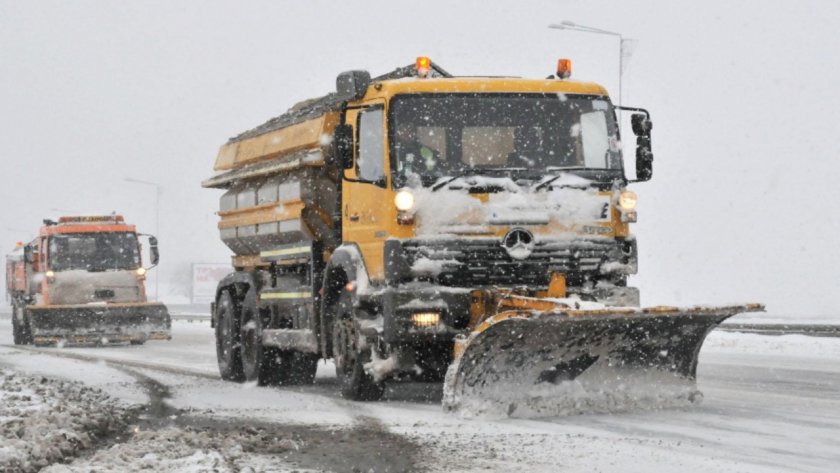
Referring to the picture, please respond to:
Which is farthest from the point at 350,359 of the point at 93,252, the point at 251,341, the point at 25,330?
the point at 25,330

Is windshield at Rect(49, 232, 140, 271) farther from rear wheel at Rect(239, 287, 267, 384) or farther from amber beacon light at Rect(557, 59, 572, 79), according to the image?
amber beacon light at Rect(557, 59, 572, 79)

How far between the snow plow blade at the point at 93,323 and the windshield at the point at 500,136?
17.7 metres

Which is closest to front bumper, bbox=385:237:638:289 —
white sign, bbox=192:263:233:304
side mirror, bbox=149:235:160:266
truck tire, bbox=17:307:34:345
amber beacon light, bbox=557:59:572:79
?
amber beacon light, bbox=557:59:572:79

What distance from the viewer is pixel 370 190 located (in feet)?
38.5

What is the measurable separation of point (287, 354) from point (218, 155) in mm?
3110

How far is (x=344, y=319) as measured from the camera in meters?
12.3

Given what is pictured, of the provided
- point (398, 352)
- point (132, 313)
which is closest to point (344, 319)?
point (398, 352)

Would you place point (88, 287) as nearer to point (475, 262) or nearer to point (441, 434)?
point (475, 262)

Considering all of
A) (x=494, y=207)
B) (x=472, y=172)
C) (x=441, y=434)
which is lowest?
(x=441, y=434)

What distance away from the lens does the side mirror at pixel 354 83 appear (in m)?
11.9

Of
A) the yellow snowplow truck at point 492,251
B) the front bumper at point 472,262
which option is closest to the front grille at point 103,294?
the yellow snowplow truck at point 492,251

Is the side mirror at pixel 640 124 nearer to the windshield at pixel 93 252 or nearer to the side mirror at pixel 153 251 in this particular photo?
the side mirror at pixel 153 251

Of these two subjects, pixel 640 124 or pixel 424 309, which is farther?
pixel 640 124

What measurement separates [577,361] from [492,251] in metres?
1.18
